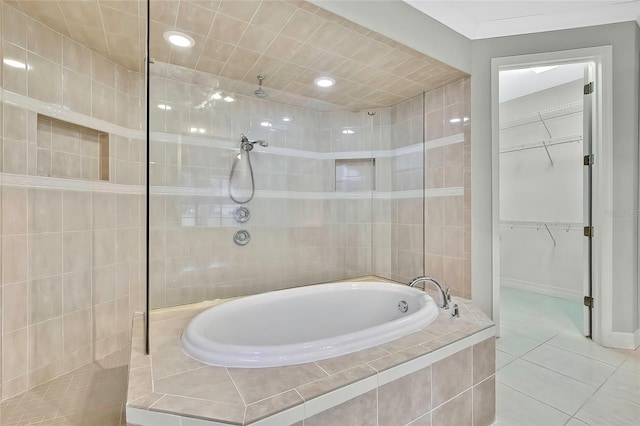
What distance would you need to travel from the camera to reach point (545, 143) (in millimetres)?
3650

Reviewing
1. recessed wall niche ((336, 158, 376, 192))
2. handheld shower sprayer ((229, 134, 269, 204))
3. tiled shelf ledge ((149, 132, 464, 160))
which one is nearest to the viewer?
tiled shelf ledge ((149, 132, 464, 160))

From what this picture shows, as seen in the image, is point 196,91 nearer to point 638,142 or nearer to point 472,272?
point 472,272

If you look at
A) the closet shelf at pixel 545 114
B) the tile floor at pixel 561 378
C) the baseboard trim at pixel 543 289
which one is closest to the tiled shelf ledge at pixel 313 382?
the tile floor at pixel 561 378

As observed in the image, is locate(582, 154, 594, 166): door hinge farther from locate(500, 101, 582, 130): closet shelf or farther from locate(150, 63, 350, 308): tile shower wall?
locate(150, 63, 350, 308): tile shower wall

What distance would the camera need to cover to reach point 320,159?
112 inches

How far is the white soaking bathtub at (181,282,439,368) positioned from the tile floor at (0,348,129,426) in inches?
24.8

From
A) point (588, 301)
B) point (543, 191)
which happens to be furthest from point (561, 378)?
point (543, 191)

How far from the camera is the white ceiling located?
6.98 ft

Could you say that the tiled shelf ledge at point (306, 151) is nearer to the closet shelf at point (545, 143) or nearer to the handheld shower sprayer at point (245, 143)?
Result: the handheld shower sprayer at point (245, 143)

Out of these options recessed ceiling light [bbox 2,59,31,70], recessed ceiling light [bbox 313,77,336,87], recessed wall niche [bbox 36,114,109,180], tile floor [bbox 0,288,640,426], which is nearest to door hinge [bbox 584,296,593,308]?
tile floor [bbox 0,288,640,426]

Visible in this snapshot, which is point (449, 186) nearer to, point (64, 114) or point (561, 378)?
point (561, 378)

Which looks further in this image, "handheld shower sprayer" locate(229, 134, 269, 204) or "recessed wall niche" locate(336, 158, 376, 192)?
"recessed wall niche" locate(336, 158, 376, 192)

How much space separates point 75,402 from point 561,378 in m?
2.87

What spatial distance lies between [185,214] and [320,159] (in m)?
1.29
